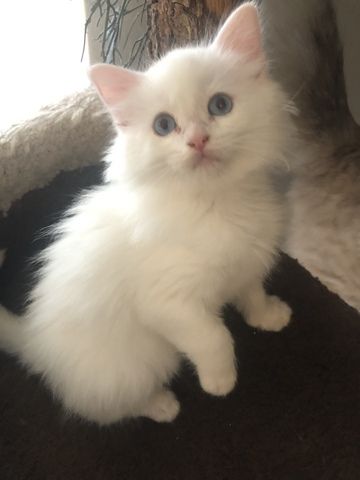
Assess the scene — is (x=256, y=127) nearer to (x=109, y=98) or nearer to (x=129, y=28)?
(x=109, y=98)

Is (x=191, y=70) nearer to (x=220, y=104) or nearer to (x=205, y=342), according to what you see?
(x=220, y=104)

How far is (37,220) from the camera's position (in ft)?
4.76

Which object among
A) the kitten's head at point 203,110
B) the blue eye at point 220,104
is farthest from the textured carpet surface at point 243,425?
the blue eye at point 220,104

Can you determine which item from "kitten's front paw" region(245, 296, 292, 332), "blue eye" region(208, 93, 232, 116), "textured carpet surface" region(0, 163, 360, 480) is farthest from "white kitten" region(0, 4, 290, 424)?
"kitten's front paw" region(245, 296, 292, 332)

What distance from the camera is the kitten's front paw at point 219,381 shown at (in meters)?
0.95

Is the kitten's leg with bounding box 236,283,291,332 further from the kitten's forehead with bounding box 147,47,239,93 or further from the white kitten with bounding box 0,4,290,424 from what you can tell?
the kitten's forehead with bounding box 147,47,239,93

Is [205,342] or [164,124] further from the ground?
[164,124]

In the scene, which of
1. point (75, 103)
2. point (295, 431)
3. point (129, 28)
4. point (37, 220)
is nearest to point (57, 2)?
point (129, 28)

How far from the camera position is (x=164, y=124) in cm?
78

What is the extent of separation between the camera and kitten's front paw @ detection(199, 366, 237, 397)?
95 centimetres

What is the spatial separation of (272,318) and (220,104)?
2.16ft

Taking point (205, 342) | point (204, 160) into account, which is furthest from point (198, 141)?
point (205, 342)

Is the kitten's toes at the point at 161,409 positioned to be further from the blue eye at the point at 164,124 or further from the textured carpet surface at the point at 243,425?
the blue eye at the point at 164,124

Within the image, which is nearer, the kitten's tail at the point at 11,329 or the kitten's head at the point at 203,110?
the kitten's head at the point at 203,110
